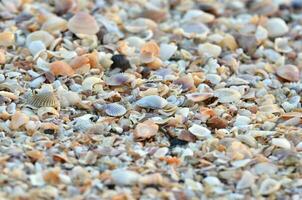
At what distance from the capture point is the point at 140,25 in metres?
1.95

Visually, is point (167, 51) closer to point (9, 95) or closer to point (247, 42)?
point (247, 42)

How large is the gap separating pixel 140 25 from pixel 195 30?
14 cm

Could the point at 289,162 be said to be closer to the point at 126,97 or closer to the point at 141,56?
the point at 126,97

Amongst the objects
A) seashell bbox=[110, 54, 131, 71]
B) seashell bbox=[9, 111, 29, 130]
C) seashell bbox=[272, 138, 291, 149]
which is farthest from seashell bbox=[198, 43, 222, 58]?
seashell bbox=[9, 111, 29, 130]

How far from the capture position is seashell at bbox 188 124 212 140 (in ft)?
4.70

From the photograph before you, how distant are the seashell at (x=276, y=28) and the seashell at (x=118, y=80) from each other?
525mm

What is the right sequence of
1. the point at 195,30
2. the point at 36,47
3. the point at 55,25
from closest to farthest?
1. the point at 36,47
2. the point at 55,25
3. the point at 195,30

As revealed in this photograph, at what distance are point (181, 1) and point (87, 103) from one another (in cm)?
73

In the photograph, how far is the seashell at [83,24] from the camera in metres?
1.82

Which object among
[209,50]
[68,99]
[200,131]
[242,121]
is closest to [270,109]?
[242,121]

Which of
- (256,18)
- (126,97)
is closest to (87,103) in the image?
(126,97)

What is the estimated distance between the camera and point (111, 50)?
1.76m

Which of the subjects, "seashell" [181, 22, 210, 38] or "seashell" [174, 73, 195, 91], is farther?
"seashell" [181, 22, 210, 38]

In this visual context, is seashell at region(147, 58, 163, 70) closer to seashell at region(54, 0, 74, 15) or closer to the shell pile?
the shell pile
